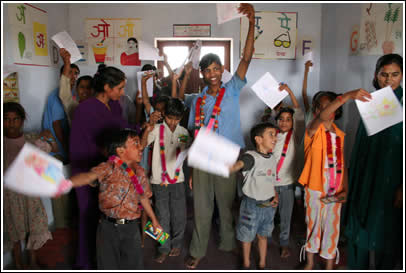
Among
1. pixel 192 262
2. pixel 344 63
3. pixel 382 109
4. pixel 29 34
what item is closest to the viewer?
pixel 382 109

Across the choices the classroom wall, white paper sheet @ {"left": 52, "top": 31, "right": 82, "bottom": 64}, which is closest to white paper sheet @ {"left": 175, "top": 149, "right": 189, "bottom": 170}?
white paper sheet @ {"left": 52, "top": 31, "right": 82, "bottom": 64}

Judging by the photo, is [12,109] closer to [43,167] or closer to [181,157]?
[43,167]

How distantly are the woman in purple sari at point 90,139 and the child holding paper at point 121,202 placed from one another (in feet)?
0.80

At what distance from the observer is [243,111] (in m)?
3.96

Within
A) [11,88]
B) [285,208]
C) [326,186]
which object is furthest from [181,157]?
[11,88]

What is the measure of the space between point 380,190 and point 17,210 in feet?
7.98

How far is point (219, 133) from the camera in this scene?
7.25ft

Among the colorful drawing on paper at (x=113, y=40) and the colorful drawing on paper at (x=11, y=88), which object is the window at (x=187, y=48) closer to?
the colorful drawing on paper at (x=113, y=40)

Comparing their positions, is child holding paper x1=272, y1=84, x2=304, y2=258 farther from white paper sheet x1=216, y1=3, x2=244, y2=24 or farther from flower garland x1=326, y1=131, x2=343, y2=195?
white paper sheet x1=216, y1=3, x2=244, y2=24

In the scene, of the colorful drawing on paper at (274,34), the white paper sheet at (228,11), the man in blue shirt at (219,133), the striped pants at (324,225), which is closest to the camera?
the white paper sheet at (228,11)

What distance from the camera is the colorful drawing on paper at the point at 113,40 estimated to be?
3.83 metres

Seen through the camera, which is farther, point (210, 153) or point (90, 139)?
point (90, 139)

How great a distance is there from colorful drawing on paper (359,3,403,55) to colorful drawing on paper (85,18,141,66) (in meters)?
2.61

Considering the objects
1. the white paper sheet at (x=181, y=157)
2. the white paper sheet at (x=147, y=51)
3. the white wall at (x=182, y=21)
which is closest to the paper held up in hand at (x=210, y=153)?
the white paper sheet at (x=181, y=157)
